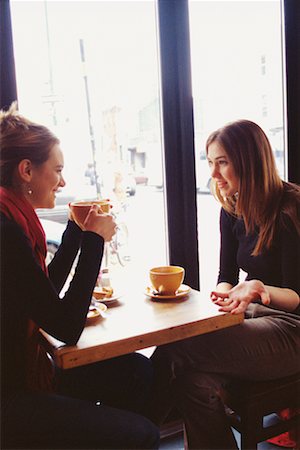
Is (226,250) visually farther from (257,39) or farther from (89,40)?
(257,39)

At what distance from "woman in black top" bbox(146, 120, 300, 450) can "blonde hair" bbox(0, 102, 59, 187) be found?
2.10 ft

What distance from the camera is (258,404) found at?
52.8 inches

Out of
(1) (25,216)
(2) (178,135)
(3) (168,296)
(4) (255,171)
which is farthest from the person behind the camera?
(2) (178,135)

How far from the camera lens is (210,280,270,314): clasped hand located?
1276mm

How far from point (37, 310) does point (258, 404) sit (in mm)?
717

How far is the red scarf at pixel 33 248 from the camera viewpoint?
1.12 metres

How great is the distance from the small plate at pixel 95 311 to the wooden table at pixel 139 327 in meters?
0.01

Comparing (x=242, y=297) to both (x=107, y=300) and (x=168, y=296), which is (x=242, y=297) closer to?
(x=168, y=296)

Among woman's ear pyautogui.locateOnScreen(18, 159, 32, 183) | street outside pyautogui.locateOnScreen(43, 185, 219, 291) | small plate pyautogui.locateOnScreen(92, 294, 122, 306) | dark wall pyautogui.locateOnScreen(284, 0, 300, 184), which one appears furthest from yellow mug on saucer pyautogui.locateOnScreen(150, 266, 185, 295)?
dark wall pyautogui.locateOnScreen(284, 0, 300, 184)

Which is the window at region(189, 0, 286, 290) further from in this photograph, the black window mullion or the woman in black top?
the woman in black top

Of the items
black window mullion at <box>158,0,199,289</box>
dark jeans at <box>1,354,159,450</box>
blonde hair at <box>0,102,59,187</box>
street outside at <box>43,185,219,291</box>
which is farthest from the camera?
street outside at <box>43,185,219,291</box>

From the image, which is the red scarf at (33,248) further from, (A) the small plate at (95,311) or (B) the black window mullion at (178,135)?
(B) the black window mullion at (178,135)

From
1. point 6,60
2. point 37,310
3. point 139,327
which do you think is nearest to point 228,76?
point 6,60

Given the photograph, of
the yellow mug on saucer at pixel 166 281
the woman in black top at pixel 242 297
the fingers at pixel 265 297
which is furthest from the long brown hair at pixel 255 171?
the yellow mug on saucer at pixel 166 281
